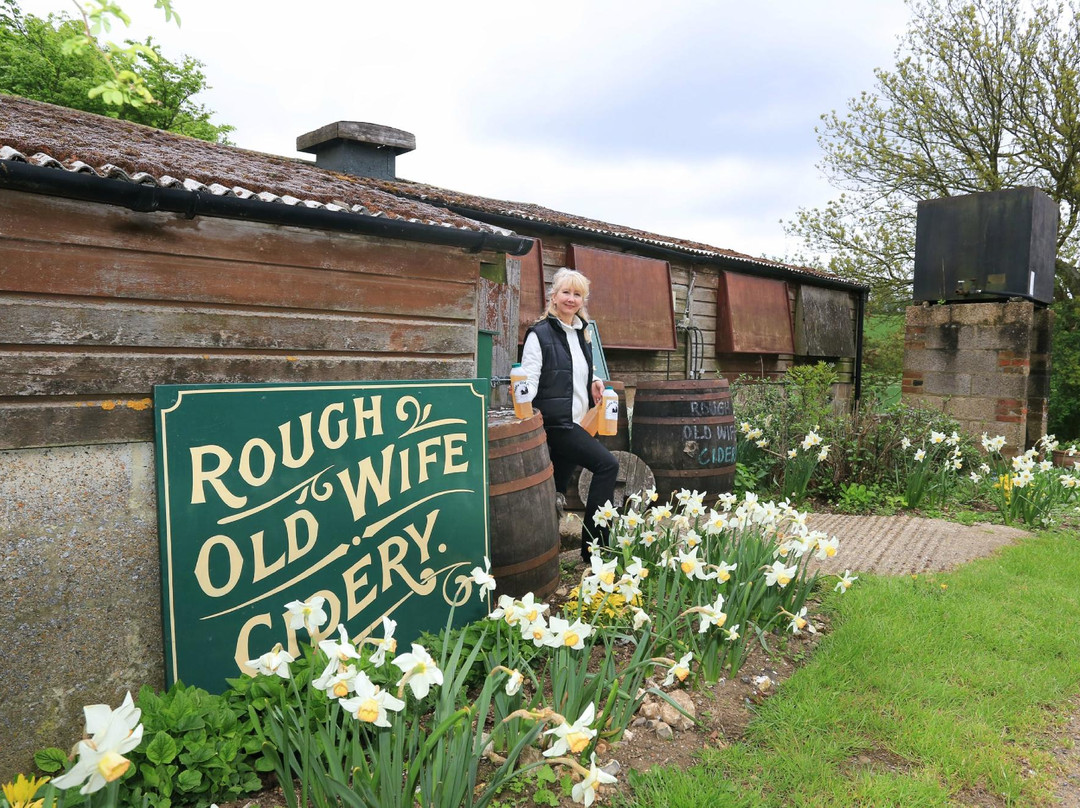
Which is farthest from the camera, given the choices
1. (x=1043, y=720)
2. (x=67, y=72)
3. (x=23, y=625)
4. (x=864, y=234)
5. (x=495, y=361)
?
(x=67, y=72)

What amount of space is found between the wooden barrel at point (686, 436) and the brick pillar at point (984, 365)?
4313mm

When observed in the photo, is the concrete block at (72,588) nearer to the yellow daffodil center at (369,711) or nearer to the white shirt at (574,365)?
the yellow daffodil center at (369,711)

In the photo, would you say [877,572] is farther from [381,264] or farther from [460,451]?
[381,264]

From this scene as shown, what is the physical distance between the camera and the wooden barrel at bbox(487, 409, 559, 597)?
344 cm

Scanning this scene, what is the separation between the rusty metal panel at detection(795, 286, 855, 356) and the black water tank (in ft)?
7.16

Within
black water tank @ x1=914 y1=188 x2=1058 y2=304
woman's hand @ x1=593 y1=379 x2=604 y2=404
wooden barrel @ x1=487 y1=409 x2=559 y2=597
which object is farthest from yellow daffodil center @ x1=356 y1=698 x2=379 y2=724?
black water tank @ x1=914 y1=188 x2=1058 y2=304

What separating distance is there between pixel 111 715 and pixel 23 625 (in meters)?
1.21

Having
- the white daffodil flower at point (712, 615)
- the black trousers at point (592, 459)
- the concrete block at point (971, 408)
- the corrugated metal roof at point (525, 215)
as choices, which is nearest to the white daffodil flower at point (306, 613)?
the white daffodil flower at point (712, 615)

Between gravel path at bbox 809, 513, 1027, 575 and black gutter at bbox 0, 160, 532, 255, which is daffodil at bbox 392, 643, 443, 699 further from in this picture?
gravel path at bbox 809, 513, 1027, 575

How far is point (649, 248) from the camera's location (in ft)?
28.0

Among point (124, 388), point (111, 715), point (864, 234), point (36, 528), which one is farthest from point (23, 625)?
point (864, 234)

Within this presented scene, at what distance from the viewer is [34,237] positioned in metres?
2.28

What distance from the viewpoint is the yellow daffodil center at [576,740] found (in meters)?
1.62

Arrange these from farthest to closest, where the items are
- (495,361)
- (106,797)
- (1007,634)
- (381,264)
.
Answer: (495,361) < (1007,634) < (381,264) < (106,797)
